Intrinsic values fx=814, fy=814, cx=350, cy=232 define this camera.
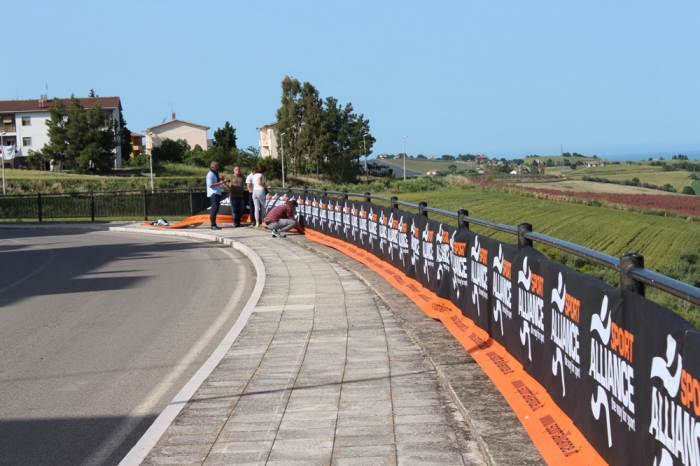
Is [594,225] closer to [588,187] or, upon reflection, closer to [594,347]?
[588,187]

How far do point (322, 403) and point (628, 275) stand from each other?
304 centimetres

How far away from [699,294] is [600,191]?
77.1 metres

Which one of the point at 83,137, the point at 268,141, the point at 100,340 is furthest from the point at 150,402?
the point at 268,141

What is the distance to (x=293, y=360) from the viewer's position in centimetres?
789

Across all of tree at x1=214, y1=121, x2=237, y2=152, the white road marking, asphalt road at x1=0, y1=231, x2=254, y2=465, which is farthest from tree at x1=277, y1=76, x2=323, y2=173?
the white road marking

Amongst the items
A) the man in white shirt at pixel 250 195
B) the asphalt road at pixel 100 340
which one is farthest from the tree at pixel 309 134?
the asphalt road at pixel 100 340

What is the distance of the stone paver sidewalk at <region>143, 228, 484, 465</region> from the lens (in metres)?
5.21

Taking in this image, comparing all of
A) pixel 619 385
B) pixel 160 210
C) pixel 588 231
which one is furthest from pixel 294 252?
pixel 588 231

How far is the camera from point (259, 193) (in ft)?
81.8

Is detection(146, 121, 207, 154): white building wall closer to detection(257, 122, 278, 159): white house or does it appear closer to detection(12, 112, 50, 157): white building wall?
detection(257, 122, 278, 159): white house

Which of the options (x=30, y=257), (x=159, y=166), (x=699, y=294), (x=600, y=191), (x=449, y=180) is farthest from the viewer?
(x=159, y=166)

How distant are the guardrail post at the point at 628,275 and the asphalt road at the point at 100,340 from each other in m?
3.49

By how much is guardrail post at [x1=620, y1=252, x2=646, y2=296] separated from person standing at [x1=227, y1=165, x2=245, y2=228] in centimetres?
2067

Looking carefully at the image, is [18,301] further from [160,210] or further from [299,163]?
[299,163]
